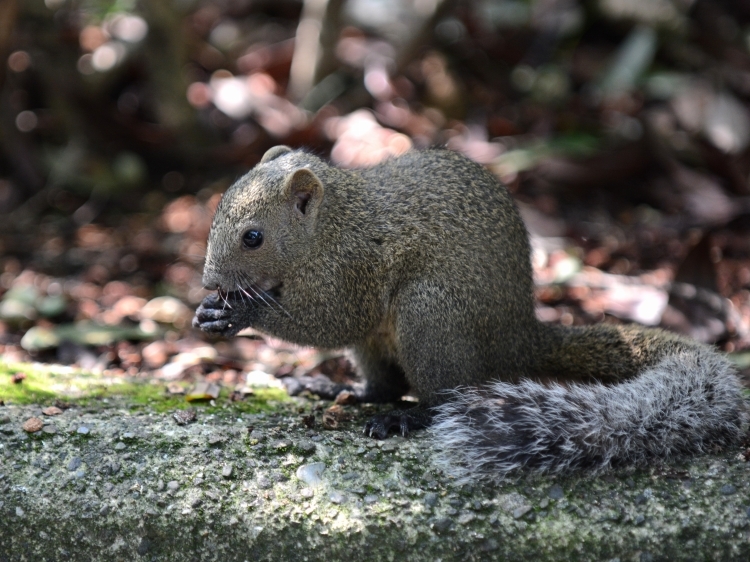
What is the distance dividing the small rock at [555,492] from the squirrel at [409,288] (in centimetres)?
46

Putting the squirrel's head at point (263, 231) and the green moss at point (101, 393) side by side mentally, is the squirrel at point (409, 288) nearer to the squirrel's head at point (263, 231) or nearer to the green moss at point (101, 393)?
the squirrel's head at point (263, 231)

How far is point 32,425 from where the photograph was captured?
3.31m

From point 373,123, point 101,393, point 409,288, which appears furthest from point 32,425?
point 373,123

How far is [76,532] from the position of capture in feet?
9.86

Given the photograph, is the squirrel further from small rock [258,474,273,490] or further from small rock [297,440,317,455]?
small rock [258,474,273,490]

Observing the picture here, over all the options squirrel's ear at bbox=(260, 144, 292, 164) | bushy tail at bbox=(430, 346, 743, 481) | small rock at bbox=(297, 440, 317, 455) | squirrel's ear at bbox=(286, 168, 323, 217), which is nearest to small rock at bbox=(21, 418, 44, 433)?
small rock at bbox=(297, 440, 317, 455)

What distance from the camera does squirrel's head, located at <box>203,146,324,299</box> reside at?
12.5ft

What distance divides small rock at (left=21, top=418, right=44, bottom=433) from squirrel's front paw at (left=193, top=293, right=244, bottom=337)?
83 centimetres

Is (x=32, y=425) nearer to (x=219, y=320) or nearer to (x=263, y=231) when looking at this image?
(x=219, y=320)

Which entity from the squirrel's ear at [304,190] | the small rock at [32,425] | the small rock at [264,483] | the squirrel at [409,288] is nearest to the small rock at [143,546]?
the small rock at [264,483]

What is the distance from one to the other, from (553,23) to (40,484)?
6.90 metres

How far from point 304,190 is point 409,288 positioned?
0.71 meters

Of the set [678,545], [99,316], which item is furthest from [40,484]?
[99,316]

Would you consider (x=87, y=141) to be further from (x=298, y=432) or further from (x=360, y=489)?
(x=360, y=489)
